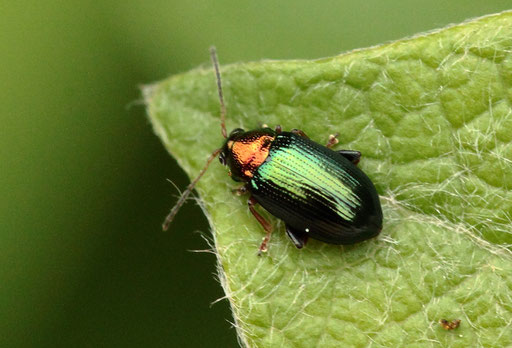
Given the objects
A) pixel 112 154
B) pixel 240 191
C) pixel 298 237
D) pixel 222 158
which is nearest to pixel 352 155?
pixel 298 237

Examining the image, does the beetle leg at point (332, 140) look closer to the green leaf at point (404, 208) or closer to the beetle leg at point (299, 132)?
the green leaf at point (404, 208)

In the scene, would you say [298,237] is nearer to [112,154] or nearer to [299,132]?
[299,132]

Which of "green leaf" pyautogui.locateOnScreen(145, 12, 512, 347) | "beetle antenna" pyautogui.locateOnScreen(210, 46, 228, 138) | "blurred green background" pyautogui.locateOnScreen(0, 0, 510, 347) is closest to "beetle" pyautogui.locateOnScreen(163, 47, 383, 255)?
"beetle antenna" pyautogui.locateOnScreen(210, 46, 228, 138)

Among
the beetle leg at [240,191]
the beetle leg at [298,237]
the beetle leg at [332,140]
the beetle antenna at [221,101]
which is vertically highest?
the beetle antenna at [221,101]

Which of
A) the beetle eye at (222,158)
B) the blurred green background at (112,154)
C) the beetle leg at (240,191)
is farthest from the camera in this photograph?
the blurred green background at (112,154)

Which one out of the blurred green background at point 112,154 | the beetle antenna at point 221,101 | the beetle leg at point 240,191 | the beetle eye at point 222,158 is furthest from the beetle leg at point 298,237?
the blurred green background at point 112,154

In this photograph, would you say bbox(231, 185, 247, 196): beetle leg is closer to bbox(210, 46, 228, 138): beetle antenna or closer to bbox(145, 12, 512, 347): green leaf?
bbox(145, 12, 512, 347): green leaf

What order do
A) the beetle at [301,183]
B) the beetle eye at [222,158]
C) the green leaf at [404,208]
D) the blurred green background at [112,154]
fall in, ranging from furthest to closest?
the blurred green background at [112,154] → the beetle eye at [222,158] → the beetle at [301,183] → the green leaf at [404,208]
